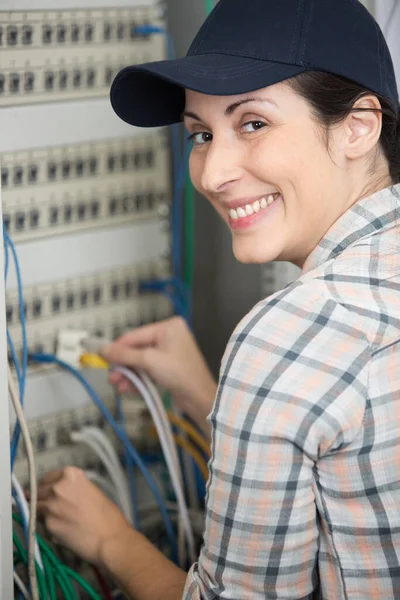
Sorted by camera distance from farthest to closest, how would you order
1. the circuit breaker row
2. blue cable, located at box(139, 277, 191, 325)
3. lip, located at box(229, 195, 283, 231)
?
blue cable, located at box(139, 277, 191, 325) < the circuit breaker row < lip, located at box(229, 195, 283, 231)

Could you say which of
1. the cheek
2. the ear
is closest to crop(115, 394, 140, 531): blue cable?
the cheek

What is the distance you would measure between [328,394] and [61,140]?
859 millimetres

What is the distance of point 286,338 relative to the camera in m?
1.04

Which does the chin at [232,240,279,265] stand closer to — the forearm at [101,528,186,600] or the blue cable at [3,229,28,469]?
the blue cable at [3,229,28,469]

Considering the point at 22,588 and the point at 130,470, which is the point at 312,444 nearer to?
the point at 22,588

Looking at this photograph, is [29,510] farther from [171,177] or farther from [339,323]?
[171,177]

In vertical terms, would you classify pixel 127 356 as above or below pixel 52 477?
above

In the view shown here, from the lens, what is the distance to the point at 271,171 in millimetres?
1192

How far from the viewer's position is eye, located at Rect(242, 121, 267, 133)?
1.20 metres

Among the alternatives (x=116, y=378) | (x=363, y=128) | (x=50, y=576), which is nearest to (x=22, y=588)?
(x=50, y=576)

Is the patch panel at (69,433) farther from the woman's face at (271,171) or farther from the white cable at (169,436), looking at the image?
the woman's face at (271,171)

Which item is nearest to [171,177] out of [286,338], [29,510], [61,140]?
[61,140]

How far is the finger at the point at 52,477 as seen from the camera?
61.4 inches

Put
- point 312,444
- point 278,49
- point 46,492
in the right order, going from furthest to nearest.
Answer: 1. point 46,492
2. point 278,49
3. point 312,444
